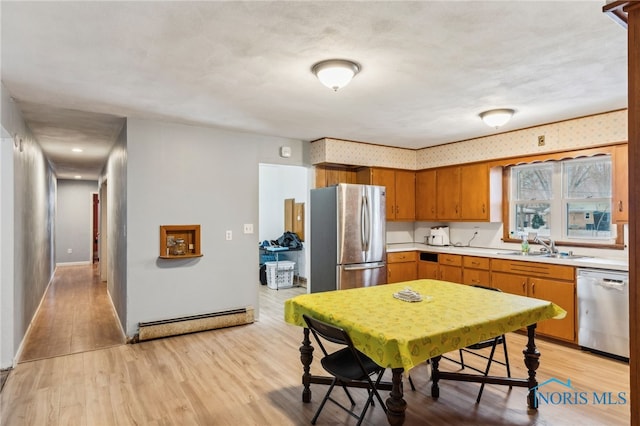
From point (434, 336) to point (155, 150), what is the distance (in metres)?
3.54

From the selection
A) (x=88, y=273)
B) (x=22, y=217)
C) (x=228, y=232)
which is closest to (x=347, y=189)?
(x=228, y=232)

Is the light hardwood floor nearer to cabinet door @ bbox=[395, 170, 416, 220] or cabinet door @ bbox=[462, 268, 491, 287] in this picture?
cabinet door @ bbox=[462, 268, 491, 287]

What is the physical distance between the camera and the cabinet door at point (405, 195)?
587cm

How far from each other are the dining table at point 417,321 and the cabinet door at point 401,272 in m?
2.16

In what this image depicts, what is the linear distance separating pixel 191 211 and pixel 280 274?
283 centimetres

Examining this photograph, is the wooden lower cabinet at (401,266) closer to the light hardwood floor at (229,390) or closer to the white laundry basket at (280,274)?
the light hardwood floor at (229,390)

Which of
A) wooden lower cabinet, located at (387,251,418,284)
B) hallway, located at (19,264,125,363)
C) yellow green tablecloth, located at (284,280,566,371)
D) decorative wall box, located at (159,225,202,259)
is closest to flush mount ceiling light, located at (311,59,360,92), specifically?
yellow green tablecloth, located at (284,280,566,371)

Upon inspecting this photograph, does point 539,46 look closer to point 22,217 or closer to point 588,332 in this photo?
point 588,332

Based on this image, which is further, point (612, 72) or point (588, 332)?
point (588, 332)

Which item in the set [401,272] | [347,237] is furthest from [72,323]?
[401,272]

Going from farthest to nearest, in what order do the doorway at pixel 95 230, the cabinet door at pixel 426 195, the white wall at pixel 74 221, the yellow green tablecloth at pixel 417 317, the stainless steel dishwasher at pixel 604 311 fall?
the doorway at pixel 95 230 → the white wall at pixel 74 221 → the cabinet door at pixel 426 195 → the stainless steel dishwasher at pixel 604 311 → the yellow green tablecloth at pixel 417 317

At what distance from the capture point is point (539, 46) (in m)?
2.37

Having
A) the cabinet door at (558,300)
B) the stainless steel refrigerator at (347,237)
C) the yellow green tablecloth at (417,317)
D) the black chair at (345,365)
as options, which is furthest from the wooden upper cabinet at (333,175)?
the black chair at (345,365)

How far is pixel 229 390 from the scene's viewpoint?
9.49 feet
